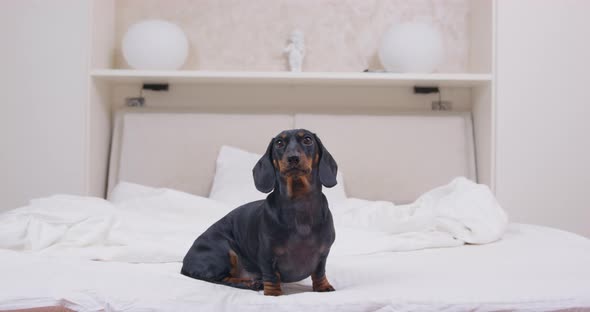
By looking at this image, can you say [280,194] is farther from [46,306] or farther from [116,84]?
[116,84]

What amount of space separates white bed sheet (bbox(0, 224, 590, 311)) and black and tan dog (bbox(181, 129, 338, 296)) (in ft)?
0.17

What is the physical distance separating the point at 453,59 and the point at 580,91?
0.69 m

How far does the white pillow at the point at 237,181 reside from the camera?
9.10 ft

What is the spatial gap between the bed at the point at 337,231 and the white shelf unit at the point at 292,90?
0.11 meters

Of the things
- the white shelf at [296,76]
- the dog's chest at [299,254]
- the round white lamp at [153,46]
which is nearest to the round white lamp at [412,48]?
the white shelf at [296,76]

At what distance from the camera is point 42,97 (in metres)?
2.94

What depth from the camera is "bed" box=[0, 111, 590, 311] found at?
118cm

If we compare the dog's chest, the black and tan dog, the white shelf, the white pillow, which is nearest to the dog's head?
the black and tan dog

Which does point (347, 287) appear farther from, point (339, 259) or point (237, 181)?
point (237, 181)

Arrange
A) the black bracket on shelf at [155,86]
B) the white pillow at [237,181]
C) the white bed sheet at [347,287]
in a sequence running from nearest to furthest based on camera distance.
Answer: the white bed sheet at [347,287], the white pillow at [237,181], the black bracket on shelf at [155,86]

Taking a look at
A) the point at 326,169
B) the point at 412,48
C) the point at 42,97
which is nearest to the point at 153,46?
the point at 42,97

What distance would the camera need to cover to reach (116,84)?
10.9 ft

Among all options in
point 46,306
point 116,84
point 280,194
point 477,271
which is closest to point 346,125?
point 116,84

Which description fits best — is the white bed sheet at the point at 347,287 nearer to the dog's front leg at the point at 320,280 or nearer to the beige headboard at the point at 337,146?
the dog's front leg at the point at 320,280
